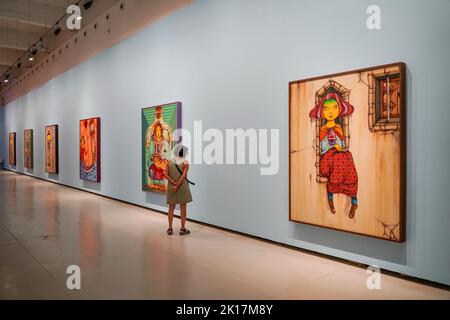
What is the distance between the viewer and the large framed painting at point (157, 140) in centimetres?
779

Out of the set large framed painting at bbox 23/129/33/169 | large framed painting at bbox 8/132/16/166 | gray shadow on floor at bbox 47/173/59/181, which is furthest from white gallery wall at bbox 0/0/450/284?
large framed painting at bbox 8/132/16/166

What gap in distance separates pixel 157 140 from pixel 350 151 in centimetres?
491

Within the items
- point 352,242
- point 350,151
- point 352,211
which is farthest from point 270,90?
point 352,242

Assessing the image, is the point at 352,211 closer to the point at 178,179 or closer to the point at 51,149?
the point at 178,179

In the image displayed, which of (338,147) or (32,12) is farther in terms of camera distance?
(32,12)

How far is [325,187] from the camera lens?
4.78m

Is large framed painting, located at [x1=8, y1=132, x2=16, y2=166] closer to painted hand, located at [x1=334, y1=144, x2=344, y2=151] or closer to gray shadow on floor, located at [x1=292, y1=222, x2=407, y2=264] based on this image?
gray shadow on floor, located at [x1=292, y1=222, x2=407, y2=264]

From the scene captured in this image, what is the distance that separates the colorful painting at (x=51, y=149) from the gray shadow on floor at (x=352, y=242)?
12.8 metres

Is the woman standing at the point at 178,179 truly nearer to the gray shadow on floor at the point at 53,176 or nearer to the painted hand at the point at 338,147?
the painted hand at the point at 338,147

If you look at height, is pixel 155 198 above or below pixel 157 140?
below

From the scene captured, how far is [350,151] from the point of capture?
450cm

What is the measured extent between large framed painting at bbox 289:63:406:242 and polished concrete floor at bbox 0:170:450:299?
0.64 metres
